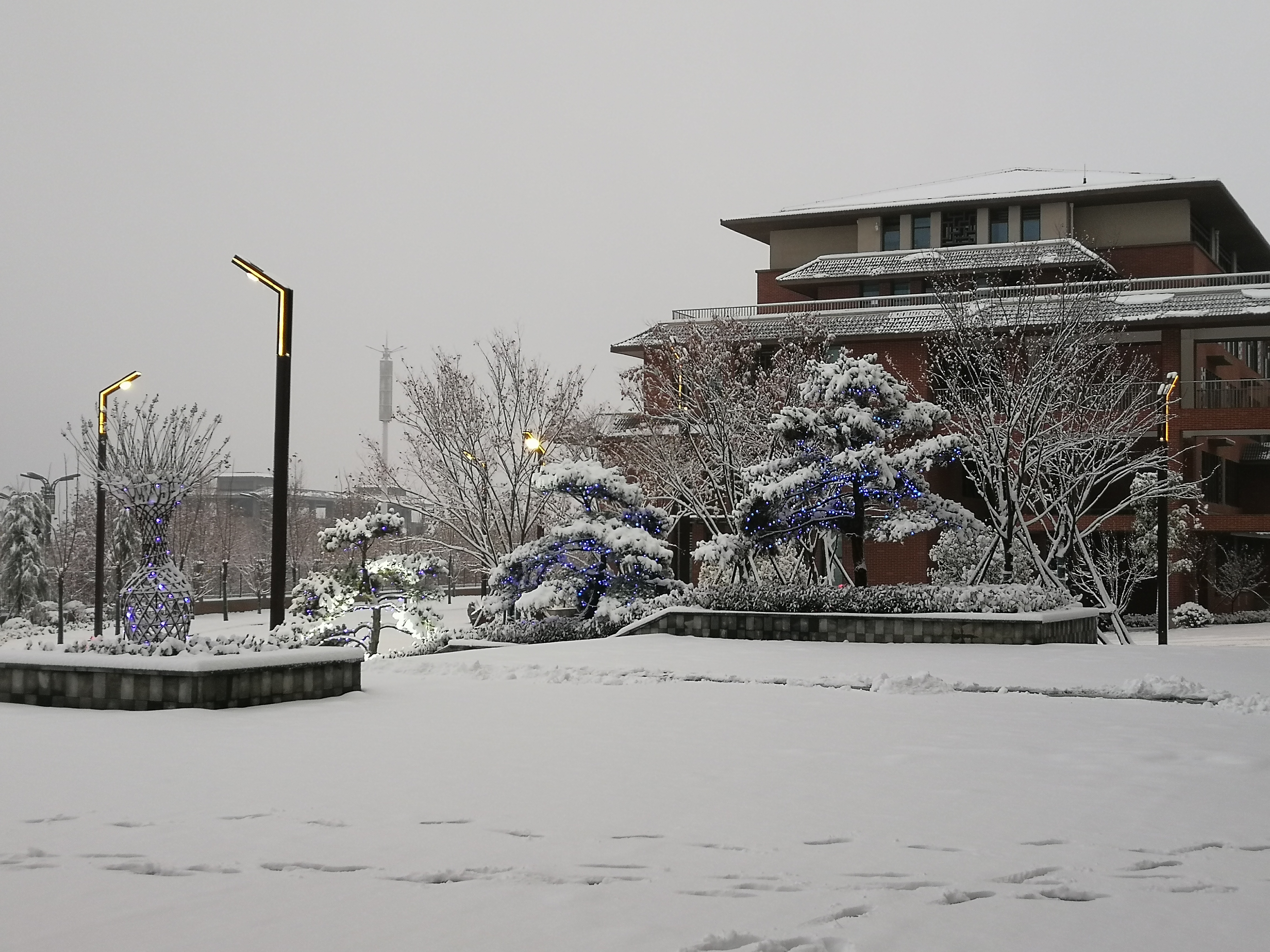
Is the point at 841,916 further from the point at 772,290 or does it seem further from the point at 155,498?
the point at 772,290

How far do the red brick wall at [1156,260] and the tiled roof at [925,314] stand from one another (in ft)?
15.0

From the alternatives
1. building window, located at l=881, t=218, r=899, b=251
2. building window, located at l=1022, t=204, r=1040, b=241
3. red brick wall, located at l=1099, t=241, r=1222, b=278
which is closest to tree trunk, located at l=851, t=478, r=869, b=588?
red brick wall, located at l=1099, t=241, r=1222, b=278

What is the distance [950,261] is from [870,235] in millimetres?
8712

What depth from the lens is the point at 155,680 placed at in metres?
10.6

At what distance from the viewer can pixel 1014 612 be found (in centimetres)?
1914

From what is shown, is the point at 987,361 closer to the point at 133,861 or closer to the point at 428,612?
the point at 428,612

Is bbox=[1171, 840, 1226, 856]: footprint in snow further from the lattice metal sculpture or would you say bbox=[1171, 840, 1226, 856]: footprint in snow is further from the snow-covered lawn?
the lattice metal sculpture

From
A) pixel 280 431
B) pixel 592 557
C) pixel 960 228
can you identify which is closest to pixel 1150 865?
pixel 280 431

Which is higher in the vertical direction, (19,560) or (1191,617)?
(19,560)

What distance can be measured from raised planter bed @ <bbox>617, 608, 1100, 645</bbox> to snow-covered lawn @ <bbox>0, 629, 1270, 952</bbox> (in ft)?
22.4

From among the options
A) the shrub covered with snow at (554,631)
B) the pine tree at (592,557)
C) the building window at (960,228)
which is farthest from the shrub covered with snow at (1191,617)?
the shrub covered with snow at (554,631)

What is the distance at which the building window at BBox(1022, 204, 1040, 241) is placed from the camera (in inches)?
1937

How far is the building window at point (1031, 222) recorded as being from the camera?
4919cm

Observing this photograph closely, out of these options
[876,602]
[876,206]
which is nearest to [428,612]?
[876,602]
